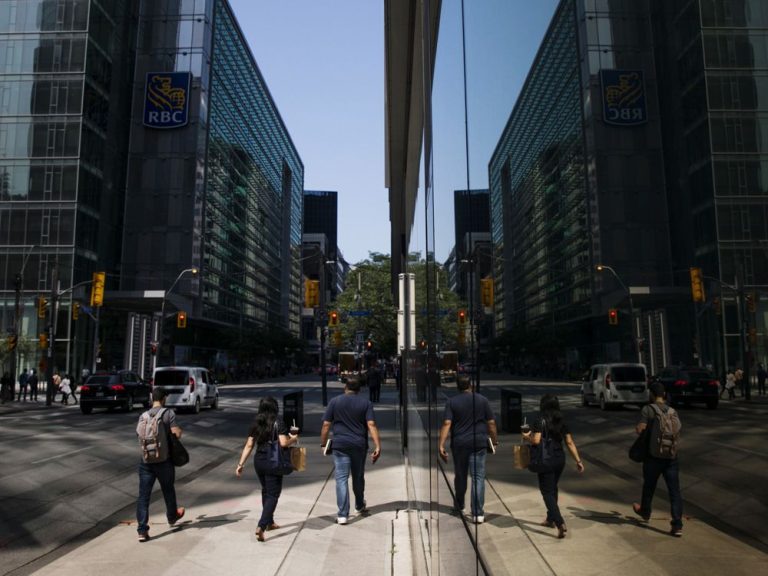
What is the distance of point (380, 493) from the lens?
1064cm

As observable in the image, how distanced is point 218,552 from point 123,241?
64175mm

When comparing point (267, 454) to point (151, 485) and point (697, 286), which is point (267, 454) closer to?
point (151, 485)

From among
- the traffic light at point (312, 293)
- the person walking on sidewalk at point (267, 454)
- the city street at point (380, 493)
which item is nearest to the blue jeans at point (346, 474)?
the city street at point (380, 493)

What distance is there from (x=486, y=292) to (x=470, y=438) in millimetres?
461

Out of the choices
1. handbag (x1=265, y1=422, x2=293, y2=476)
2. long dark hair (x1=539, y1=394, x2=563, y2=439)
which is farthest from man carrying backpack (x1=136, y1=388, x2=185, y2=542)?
long dark hair (x1=539, y1=394, x2=563, y2=439)

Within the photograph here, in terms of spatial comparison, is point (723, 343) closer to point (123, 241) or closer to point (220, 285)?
point (123, 241)

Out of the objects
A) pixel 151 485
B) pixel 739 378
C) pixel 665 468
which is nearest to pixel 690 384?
pixel 739 378

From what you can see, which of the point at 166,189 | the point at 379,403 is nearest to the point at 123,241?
the point at 166,189

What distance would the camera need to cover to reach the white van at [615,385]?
3.78 ft

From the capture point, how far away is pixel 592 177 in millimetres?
1235

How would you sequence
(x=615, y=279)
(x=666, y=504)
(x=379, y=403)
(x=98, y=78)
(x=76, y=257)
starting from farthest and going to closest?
(x=98, y=78) < (x=76, y=257) < (x=379, y=403) < (x=615, y=279) < (x=666, y=504)

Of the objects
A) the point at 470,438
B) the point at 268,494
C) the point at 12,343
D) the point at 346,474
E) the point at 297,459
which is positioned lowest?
the point at 268,494

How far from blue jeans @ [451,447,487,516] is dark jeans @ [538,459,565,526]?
1.26 feet

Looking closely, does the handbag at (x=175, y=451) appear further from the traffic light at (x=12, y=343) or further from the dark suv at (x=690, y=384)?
the traffic light at (x=12, y=343)
